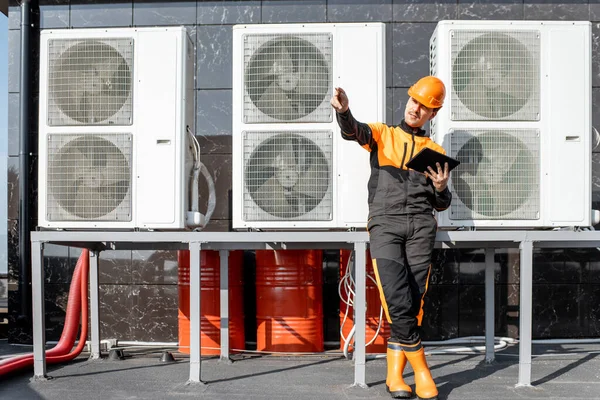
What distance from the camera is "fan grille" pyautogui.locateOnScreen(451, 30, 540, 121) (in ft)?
11.3

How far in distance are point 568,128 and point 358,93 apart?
122 cm

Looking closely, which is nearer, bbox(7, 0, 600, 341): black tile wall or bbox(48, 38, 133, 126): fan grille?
bbox(48, 38, 133, 126): fan grille

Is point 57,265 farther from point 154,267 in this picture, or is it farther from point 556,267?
point 556,267

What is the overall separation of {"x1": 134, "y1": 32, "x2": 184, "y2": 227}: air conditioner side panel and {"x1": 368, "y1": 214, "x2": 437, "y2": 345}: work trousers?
1.19 meters

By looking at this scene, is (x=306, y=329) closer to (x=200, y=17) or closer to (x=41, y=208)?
(x=41, y=208)

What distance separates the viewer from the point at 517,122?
11.4 feet

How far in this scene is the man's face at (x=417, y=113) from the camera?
3.36 metres

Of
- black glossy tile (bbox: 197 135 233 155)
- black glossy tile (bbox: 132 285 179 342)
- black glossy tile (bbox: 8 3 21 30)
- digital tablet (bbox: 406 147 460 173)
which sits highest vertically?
black glossy tile (bbox: 8 3 21 30)

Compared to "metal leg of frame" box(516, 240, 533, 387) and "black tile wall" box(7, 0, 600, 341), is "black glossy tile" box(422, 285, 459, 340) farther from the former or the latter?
"metal leg of frame" box(516, 240, 533, 387)

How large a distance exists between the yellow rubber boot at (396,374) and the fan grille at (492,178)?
32.9 inches

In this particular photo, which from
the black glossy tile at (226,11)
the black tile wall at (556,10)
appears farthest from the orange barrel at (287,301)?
the black tile wall at (556,10)

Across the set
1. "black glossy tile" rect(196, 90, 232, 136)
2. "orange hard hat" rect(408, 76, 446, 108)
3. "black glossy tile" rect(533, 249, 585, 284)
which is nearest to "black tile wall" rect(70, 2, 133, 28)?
"black glossy tile" rect(196, 90, 232, 136)

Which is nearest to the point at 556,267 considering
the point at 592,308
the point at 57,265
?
the point at 592,308

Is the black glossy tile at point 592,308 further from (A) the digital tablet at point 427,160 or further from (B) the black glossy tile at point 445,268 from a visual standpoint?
(A) the digital tablet at point 427,160
